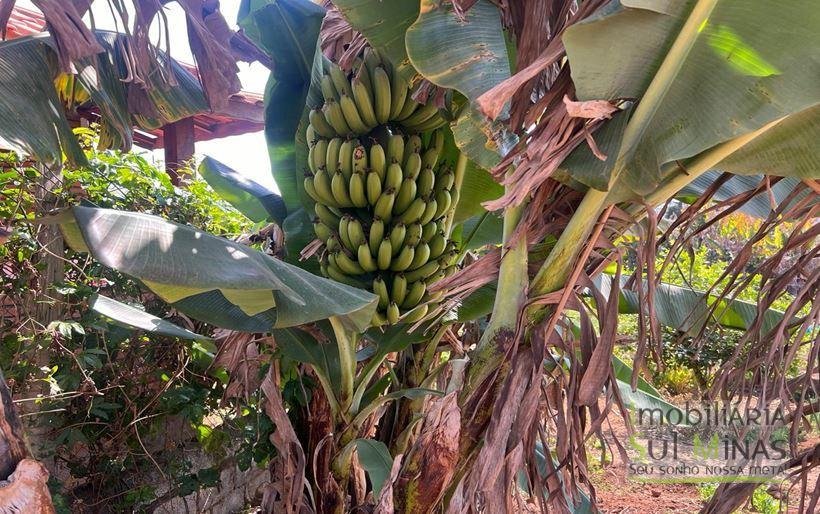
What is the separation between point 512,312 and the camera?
1.24 metres

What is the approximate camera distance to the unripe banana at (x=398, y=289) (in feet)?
5.21

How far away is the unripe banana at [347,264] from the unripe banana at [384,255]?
0.06 m

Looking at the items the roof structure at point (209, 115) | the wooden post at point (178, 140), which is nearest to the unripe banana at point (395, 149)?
the roof structure at point (209, 115)

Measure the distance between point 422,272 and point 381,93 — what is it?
1.67ft

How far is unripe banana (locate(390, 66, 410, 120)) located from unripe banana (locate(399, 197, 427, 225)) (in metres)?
0.28

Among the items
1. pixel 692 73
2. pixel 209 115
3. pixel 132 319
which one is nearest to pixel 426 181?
pixel 692 73

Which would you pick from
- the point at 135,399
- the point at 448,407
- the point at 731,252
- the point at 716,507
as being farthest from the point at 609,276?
the point at 731,252

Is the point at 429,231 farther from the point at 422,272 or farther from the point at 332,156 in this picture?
the point at 332,156

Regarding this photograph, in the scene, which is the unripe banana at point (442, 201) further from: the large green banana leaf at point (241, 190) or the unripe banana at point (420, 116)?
the large green banana leaf at point (241, 190)

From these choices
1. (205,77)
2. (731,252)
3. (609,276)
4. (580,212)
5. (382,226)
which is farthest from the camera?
(731,252)

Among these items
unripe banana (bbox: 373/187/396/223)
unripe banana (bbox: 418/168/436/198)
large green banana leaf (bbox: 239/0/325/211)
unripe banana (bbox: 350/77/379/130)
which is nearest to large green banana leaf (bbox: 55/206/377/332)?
unripe banana (bbox: 373/187/396/223)

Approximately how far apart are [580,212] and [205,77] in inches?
55.7

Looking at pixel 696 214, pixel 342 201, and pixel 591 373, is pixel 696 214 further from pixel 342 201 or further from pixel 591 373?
pixel 342 201

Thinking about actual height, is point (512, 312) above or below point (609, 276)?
above
